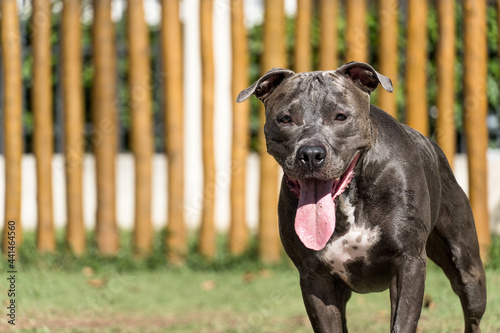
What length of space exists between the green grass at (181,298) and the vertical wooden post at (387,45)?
1.55 meters

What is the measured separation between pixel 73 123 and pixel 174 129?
0.96 metres

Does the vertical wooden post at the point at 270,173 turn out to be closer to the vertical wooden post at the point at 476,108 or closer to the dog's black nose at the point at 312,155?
the vertical wooden post at the point at 476,108

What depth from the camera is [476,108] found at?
7.29m

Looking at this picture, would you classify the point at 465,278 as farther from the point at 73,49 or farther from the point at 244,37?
the point at 73,49

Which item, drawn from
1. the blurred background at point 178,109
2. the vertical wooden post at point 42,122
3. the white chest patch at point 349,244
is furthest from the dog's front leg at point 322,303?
the vertical wooden post at point 42,122

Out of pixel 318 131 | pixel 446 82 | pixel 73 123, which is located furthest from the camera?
pixel 73 123

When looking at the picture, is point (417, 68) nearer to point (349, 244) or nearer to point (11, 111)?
point (11, 111)

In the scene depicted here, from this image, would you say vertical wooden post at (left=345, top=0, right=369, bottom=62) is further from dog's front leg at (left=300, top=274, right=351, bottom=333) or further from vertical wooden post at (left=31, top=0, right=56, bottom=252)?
dog's front leg at (left=300, top=274, right=351, bottom=333)

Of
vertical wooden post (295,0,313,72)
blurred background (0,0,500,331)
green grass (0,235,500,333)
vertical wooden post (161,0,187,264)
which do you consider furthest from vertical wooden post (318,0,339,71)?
green grass (0,235,500,333)

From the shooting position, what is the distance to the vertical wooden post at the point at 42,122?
7559 millimetres

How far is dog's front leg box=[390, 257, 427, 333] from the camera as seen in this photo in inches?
141

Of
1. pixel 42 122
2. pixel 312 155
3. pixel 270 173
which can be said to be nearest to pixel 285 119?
pixel 312 155

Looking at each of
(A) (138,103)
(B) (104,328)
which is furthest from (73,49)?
(B) (104,328)

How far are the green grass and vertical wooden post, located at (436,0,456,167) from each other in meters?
1.22
